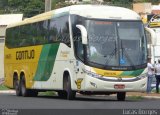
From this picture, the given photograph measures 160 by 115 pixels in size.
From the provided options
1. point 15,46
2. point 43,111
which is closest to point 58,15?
point 15,46

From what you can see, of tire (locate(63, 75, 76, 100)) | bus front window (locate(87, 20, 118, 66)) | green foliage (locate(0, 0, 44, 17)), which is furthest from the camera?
green foliage (locate(0, 0, 44, 17))

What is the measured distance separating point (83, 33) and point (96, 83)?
6.35 ft

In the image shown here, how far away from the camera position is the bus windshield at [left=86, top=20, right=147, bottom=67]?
22.8 m

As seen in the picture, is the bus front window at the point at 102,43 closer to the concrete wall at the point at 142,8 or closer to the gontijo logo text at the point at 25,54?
the gontijo logo text at the point at 25,54

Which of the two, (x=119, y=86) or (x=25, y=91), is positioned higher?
(x=119, y=86)

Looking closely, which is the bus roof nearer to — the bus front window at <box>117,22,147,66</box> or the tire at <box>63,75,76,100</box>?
the bus front window at <box>117,22,147,66</box>

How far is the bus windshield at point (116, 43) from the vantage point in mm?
22750

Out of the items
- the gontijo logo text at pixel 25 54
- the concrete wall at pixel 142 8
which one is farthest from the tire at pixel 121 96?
the concrete wall at pixel 142 8

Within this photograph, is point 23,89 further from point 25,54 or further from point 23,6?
point 23,6

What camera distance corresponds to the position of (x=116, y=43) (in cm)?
2295

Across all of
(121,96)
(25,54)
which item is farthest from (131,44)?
(25,54)

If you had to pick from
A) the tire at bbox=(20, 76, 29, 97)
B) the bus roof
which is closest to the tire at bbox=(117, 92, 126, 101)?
the bus roof

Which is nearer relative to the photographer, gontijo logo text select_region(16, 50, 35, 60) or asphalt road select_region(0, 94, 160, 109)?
asphalt road select_region(0, 94, 160, 109)

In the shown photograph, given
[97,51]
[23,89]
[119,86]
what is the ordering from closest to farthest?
[119,86] → [97,51] → [23,89]
